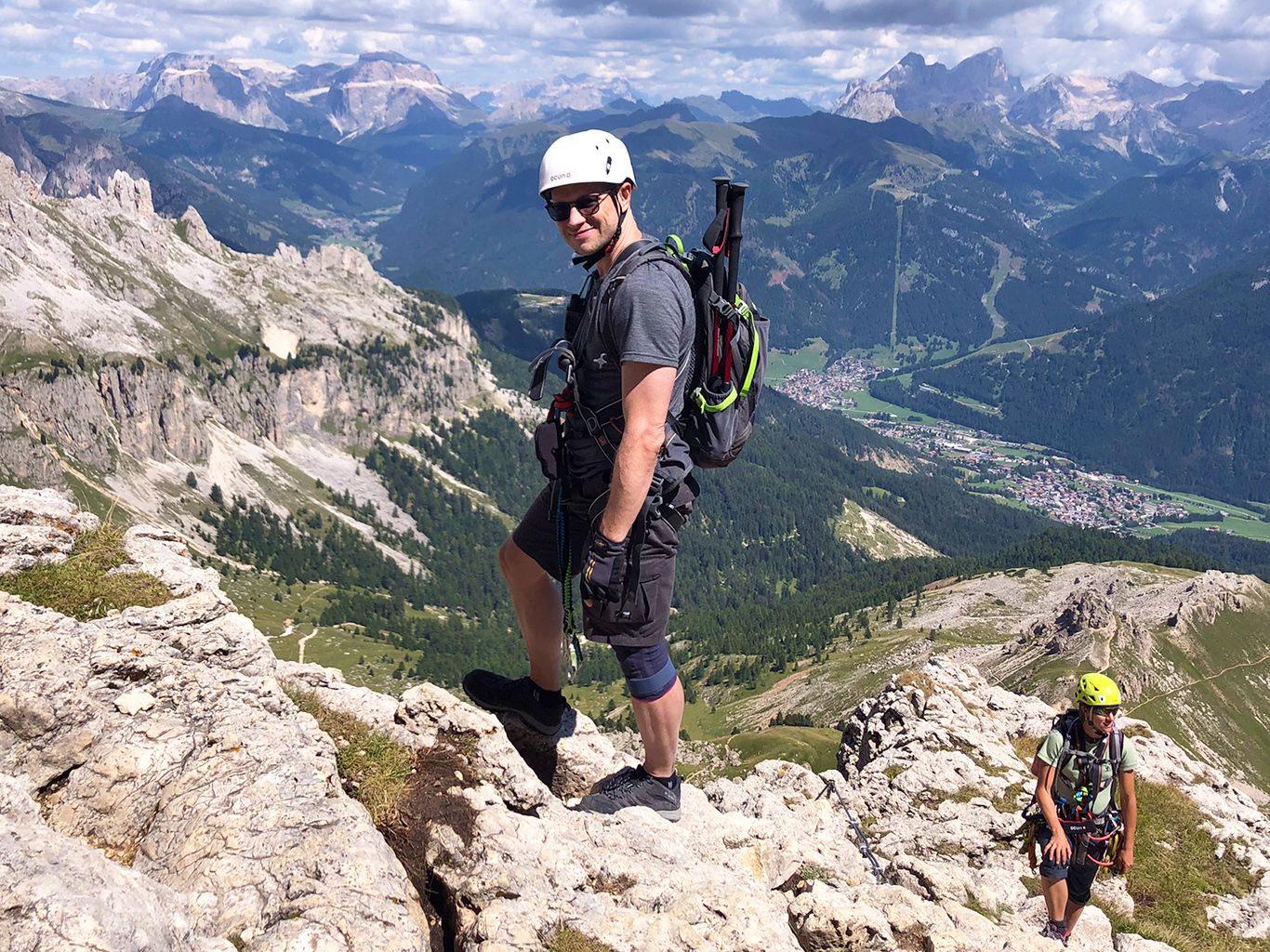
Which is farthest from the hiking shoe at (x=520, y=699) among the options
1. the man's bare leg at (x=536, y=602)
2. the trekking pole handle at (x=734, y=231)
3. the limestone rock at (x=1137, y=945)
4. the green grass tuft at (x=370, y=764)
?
the limestone rock at (x=1137, y=945)

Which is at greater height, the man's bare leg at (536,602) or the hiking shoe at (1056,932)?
the man's bare leg at (536,602)

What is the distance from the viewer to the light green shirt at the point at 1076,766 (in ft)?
45.8

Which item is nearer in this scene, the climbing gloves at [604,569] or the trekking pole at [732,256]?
the climbing gloves at [604,569]

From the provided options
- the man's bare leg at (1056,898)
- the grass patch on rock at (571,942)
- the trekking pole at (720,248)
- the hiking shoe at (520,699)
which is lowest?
the man's bare leg at (1056,898)

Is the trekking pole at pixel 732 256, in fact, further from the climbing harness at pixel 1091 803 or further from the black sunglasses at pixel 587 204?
the climbing harness at pixel 1091 803

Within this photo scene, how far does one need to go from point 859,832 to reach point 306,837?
670 inches

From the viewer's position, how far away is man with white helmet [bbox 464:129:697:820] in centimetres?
897

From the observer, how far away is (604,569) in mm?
9594

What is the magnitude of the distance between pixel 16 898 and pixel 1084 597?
160040mm

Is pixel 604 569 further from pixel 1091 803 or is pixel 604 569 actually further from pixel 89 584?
pixel 1091 803

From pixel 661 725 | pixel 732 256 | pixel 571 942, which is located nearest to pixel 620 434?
pixel 732 256

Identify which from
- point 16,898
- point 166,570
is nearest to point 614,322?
point 16,898

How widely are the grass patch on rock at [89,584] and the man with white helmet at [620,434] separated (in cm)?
620

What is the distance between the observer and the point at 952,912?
12.5 m
